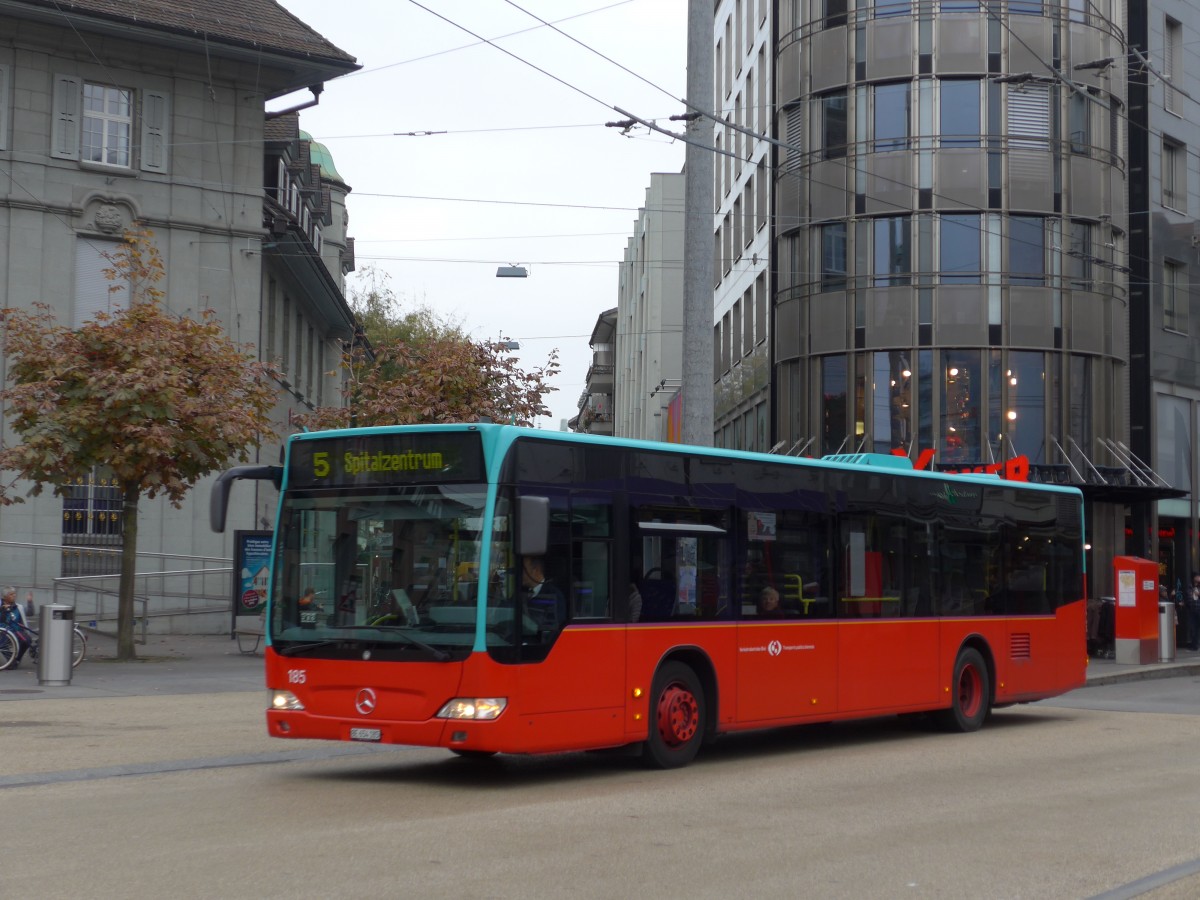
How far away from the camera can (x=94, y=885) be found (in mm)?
7363

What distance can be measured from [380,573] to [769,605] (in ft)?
13.1

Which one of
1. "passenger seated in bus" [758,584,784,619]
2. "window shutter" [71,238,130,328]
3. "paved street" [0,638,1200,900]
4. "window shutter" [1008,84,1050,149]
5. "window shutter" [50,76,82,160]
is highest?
"window shutter" [1008,84,1050,149]

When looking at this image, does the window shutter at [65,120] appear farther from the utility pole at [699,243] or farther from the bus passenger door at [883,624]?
the bus passenger door at [883,624]

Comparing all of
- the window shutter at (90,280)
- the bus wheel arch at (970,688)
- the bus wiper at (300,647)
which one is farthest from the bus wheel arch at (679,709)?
the window shutter at (90,280)

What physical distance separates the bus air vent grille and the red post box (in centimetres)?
1330

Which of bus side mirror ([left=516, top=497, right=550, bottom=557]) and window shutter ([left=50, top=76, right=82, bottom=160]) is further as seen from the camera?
window shutter ([left=50, top=76, right=82, bottom=160])

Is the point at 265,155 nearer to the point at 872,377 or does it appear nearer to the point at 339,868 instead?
the point at 872,377

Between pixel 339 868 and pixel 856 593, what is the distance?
8103mm

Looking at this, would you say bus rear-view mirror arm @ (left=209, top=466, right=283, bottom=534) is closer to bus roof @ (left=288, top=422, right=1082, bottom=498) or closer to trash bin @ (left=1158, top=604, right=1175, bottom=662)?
bus roof @ (left=288, top=422, right=1082, bottom=498)

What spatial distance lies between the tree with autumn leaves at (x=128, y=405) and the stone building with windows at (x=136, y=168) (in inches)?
217

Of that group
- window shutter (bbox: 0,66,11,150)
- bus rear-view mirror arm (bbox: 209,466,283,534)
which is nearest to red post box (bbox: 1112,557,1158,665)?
bus rear-view mirror arm (bbox: 209,466,283,534)

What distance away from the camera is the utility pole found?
1981 centimetres

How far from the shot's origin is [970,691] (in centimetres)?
1689

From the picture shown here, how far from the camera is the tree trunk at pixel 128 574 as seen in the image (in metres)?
24.5
